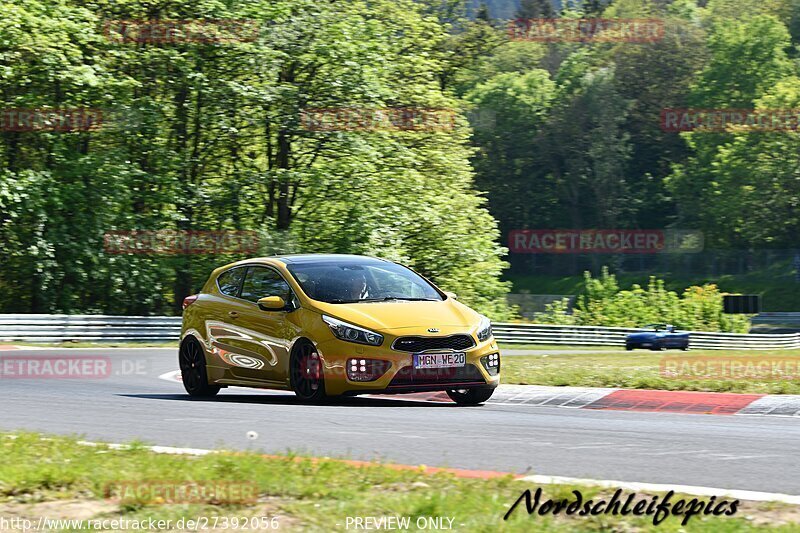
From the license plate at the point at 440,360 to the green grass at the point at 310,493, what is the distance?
14.1 feet

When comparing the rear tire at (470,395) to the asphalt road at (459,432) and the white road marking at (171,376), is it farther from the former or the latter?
the white road marking at (171,376)

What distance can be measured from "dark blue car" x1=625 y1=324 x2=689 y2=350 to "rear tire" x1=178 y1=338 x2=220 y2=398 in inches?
1335

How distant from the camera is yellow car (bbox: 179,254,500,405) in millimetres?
12297

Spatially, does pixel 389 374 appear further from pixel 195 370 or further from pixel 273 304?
pixel 195 370

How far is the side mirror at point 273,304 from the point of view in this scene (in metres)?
12.9

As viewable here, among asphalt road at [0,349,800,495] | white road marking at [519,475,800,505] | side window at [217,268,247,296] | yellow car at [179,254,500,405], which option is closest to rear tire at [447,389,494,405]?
yellow car at [179,254,500,405]

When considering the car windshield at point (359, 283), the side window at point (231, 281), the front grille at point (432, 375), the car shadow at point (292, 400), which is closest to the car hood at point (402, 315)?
the car windshield at point (359, 283)

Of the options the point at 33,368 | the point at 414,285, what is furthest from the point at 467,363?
the point at 33,368

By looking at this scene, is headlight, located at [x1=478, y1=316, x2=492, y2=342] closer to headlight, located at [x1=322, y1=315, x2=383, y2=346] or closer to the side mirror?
headlight, located at [x1=322, y1=315, x2=383, y2=346]

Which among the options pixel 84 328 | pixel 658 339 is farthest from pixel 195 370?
pixel 658 339

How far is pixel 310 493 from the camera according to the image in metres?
6.73

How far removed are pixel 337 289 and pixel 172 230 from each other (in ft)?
90.5

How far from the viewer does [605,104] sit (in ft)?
335

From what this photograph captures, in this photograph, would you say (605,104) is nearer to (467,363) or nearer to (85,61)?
(85,61)
